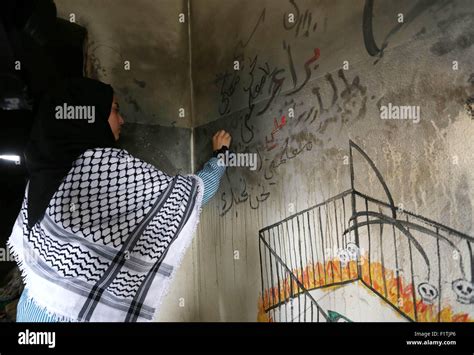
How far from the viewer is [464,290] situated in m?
0.96

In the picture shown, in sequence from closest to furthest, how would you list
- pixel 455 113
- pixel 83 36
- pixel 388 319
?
pixel 455 113, pixel 388 319, pixel 83 36

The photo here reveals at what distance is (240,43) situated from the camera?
1.55 m

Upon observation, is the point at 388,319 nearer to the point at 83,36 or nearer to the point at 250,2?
the point at 250,2

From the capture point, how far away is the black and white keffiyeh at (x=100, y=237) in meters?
1.10

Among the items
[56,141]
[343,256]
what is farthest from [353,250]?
[56,141]

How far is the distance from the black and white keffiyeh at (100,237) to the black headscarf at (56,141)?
3cm

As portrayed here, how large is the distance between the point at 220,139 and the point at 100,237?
629 millimetres

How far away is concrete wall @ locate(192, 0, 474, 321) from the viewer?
3.25ft

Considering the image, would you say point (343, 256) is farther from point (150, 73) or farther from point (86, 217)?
point (150, 73)

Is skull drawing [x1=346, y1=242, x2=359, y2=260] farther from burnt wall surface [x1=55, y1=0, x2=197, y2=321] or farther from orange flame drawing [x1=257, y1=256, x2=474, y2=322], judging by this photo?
burnt wall surface [x1=55, y1=0, x2=197, y2=321]

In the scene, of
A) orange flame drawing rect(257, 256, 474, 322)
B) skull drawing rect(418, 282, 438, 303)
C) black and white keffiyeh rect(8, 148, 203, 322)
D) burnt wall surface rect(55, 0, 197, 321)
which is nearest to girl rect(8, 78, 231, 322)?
black and white keffiyeh rect(8, 148, 203, 322)
